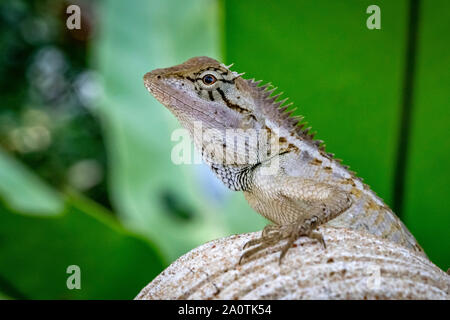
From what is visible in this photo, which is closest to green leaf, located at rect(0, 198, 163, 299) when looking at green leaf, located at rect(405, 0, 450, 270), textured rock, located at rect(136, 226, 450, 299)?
textured rock, located at rect(136, 226, 450, 299)

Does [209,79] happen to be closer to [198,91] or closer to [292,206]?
[198,91]

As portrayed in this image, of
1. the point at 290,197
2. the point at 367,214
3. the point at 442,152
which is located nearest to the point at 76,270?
the point at 290,197

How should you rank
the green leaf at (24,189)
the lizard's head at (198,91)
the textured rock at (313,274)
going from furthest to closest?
1. the green leaf at (24,189)
2. the lizard's head at (198,91)
3. the textured rock at (313,274)

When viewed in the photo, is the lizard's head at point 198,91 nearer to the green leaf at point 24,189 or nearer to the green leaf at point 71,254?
the green leaf at point 71,254

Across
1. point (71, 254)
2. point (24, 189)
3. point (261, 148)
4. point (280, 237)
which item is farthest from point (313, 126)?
point (24, 189)

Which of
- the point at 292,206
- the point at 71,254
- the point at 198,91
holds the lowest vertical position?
the point at 71,254

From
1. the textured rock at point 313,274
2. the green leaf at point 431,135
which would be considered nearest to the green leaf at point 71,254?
the textured rock at point 313,274
